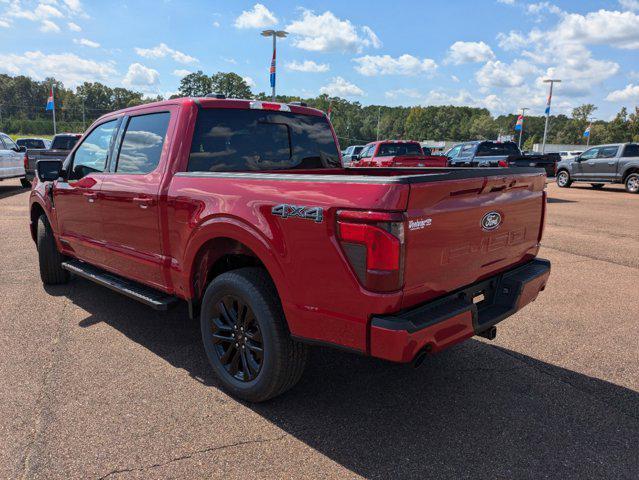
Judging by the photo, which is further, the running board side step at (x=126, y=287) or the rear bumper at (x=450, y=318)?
the running board side step at (x=126, y=287)

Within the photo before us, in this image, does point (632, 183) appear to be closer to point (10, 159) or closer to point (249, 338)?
point (249, 338)

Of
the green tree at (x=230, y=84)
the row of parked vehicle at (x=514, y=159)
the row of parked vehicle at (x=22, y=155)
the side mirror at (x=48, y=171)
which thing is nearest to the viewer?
the side mirror at (x=48, y=171)

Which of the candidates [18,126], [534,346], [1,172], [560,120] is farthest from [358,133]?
[534,346]

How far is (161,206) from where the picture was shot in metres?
3.42

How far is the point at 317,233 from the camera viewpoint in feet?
7.80

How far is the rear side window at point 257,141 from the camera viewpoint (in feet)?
11.6

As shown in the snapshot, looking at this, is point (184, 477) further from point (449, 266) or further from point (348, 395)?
point (449, 266)

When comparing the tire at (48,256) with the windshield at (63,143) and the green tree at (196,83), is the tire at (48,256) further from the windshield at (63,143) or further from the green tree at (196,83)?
the green tree at (196,83)

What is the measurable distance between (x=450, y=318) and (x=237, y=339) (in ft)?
4.64

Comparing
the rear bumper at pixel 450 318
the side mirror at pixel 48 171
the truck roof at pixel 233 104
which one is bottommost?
the rear bumper at pixel 450 318

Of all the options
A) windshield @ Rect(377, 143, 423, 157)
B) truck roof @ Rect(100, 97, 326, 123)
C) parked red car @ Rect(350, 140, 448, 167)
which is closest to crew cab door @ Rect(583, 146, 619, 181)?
parked red car @ Rect(350, 140, 448, 167)

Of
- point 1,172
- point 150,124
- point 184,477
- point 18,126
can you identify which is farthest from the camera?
point 18,126

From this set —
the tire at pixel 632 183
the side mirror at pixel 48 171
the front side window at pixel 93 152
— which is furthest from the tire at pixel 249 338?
the tire at pixel 632 183

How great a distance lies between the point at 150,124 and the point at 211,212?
1.30m
